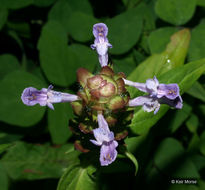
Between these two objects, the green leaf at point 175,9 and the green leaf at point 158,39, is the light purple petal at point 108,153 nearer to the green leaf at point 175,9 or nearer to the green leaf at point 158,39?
the green leaf at point 158,39

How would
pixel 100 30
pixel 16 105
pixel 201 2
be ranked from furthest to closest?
pixel 201 2
pixel 16 105
pixel 100 30

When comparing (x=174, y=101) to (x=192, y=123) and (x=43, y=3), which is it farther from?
(x=43, y=3)

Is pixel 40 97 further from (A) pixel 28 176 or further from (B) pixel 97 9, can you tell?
(B) pixel 97 9

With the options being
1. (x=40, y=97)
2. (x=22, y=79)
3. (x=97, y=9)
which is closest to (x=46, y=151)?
(x=22, y=79)

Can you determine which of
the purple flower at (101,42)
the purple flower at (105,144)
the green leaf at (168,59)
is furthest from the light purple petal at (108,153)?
the green leaf at (168,59)

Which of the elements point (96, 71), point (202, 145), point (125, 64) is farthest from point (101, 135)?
point (202, 145)

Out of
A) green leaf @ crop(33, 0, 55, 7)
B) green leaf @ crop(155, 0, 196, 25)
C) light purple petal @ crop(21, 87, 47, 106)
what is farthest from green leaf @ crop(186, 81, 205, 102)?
green leaf @ crop(33, 0, 55, 7)
